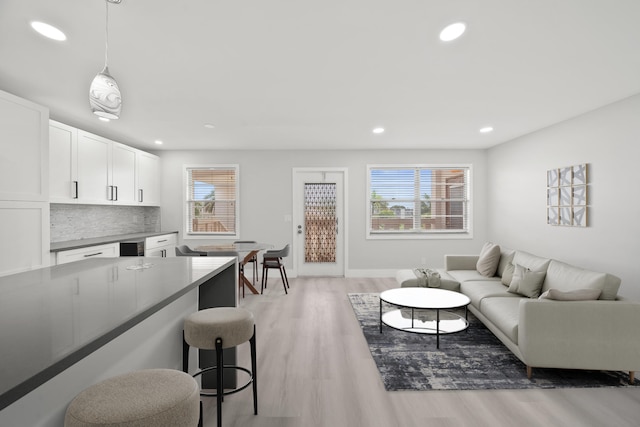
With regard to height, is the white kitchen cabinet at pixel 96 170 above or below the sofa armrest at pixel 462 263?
above

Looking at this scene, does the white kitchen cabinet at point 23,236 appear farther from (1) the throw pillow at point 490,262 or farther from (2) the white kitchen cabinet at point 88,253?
(1) the throw pillow at point 490,262

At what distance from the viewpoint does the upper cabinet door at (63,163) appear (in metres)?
3.86

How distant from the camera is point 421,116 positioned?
422 cm

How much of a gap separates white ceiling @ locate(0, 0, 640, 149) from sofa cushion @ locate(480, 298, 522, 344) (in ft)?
6.91

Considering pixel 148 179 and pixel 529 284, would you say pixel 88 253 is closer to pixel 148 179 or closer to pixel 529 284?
pixel 148 179

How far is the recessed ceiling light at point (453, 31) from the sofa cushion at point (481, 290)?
105 inches

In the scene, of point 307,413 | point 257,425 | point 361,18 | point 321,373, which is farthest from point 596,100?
point 257,425

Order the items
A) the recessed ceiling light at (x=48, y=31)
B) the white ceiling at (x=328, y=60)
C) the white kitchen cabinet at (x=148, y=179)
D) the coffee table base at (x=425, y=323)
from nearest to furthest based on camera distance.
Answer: the white ceiling at (x=328, y=60)
the recessed ceiling light at (x=48, y=31)
the coffee table base at (x=425, y=323)
the white kitchen cabinet at (x=148, y=179)

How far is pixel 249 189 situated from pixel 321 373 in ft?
14.2

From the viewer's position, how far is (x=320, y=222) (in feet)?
21.6

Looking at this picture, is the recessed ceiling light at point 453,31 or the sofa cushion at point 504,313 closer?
the recessed ceiling light at point 453,31

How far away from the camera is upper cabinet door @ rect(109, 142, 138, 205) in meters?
5.03

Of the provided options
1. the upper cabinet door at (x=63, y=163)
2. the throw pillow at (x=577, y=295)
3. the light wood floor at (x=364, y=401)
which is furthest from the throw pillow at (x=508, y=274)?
the upper cabinet door at (x=63, y=163)

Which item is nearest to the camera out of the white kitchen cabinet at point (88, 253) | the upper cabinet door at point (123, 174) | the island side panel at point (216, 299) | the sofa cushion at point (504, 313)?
the island side panel at point (216, 299)
